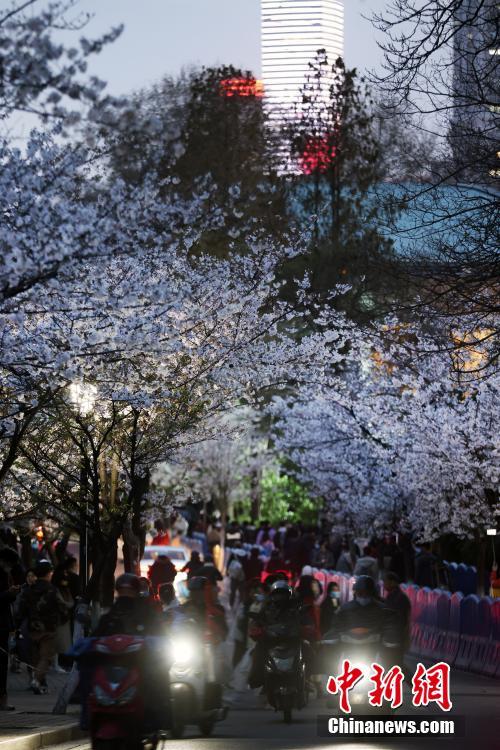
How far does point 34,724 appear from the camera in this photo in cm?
1528

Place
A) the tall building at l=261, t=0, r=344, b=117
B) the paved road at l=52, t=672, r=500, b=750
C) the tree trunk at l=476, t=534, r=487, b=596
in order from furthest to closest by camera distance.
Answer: the tall building at l=261, t=0, r=344, b=117 < the tree trunk at l=476, t=534, r=487, b=596 < the paved road at l=52, t=672, r=500, b=750

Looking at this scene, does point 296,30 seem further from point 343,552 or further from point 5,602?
point 5,602

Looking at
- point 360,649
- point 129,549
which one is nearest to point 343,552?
point 129,549

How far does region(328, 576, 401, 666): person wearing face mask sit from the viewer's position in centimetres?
1492

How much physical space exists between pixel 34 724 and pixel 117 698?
3791 mm

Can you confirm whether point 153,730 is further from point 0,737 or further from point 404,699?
point 404,699

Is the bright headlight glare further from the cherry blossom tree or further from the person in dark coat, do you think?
the person in dark coat

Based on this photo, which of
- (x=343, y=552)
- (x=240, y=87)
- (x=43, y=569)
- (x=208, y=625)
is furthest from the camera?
(x=240, y=87)

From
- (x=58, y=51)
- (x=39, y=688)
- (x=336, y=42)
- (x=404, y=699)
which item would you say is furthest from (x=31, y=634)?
(x=336, y=42)

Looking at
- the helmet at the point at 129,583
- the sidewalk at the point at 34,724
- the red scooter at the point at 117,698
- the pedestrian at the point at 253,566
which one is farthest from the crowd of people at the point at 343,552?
the red scooter at the point at 117,698

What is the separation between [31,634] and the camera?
21062 millimetres

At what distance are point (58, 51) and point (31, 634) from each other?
11.2 meters

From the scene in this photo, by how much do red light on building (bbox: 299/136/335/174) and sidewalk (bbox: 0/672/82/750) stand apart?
34.0m

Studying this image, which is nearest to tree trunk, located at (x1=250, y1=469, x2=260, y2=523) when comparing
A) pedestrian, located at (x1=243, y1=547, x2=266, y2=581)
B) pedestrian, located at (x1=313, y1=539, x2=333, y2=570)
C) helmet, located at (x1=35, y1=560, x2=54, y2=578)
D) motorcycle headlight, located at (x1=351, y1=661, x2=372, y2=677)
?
pedestrian, located at (x1=313, y1=539, x2=333, y2=570)
